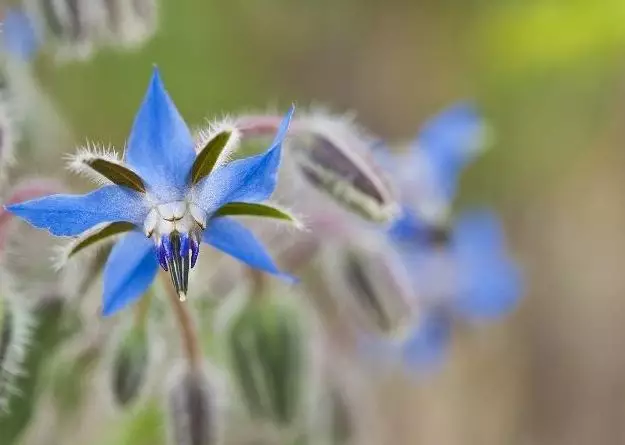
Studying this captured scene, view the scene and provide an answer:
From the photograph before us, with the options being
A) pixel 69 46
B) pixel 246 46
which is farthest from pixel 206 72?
pixel 69 46

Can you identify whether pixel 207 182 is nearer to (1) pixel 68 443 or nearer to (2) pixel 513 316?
(1) pixel 68 443

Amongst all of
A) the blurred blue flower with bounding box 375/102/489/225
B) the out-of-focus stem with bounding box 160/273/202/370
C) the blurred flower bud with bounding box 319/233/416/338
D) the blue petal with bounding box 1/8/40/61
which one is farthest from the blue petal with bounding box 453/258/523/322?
the blue petal with bounding box 1/8/40/61

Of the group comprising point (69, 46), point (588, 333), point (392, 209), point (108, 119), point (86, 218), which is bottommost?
point (86, 218)

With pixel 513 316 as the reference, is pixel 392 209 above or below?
below

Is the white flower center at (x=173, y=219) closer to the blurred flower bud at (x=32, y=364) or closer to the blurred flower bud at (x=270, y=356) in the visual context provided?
the blurred flower bud at (x=32, y=364)

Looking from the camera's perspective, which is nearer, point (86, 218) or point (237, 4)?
point (86, 218)

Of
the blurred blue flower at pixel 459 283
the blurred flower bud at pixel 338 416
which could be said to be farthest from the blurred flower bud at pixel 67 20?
the blurred blue flower at pixel 459 283

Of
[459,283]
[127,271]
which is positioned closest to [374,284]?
[127,271]
